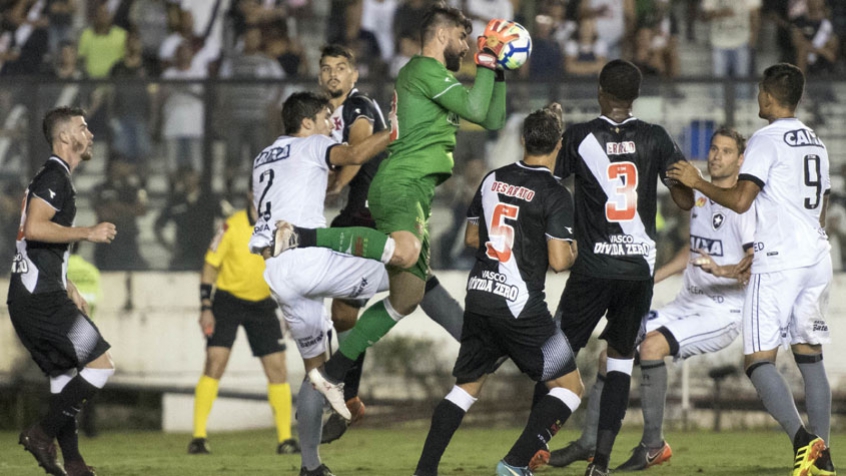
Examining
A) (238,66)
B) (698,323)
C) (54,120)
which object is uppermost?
(238,66)

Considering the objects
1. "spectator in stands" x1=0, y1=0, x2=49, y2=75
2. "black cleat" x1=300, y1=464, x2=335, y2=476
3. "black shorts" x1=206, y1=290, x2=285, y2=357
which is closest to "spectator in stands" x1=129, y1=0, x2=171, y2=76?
"spectator in stands" x1=0, y1=0, x2=49, y2=75

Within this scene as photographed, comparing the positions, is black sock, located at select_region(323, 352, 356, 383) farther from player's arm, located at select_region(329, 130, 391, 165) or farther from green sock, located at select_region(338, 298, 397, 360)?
player's arm, located at select_region(329, 130, 391, 165)

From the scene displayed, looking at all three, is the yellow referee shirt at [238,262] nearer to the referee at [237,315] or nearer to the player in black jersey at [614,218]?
the referee at [237,315]

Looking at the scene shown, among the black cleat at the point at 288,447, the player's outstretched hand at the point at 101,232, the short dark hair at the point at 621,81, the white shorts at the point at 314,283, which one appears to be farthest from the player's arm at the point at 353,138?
the black cleat at the point at 288,447

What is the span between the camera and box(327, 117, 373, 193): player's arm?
8039 mm

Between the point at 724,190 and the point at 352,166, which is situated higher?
the point at 352,166

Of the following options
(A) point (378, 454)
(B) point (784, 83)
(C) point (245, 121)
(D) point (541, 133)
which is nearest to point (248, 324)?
(A) point (378, 454)

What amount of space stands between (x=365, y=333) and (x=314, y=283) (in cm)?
41

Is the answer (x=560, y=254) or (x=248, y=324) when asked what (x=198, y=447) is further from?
(x=560, y=254)

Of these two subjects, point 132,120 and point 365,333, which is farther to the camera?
point 132,120

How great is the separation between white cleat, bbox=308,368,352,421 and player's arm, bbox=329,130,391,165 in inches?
47.9

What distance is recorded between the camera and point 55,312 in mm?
7746

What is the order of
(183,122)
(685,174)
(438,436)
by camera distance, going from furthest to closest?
(183,122) < (685,174) < (438,436)

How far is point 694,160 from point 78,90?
632cm
